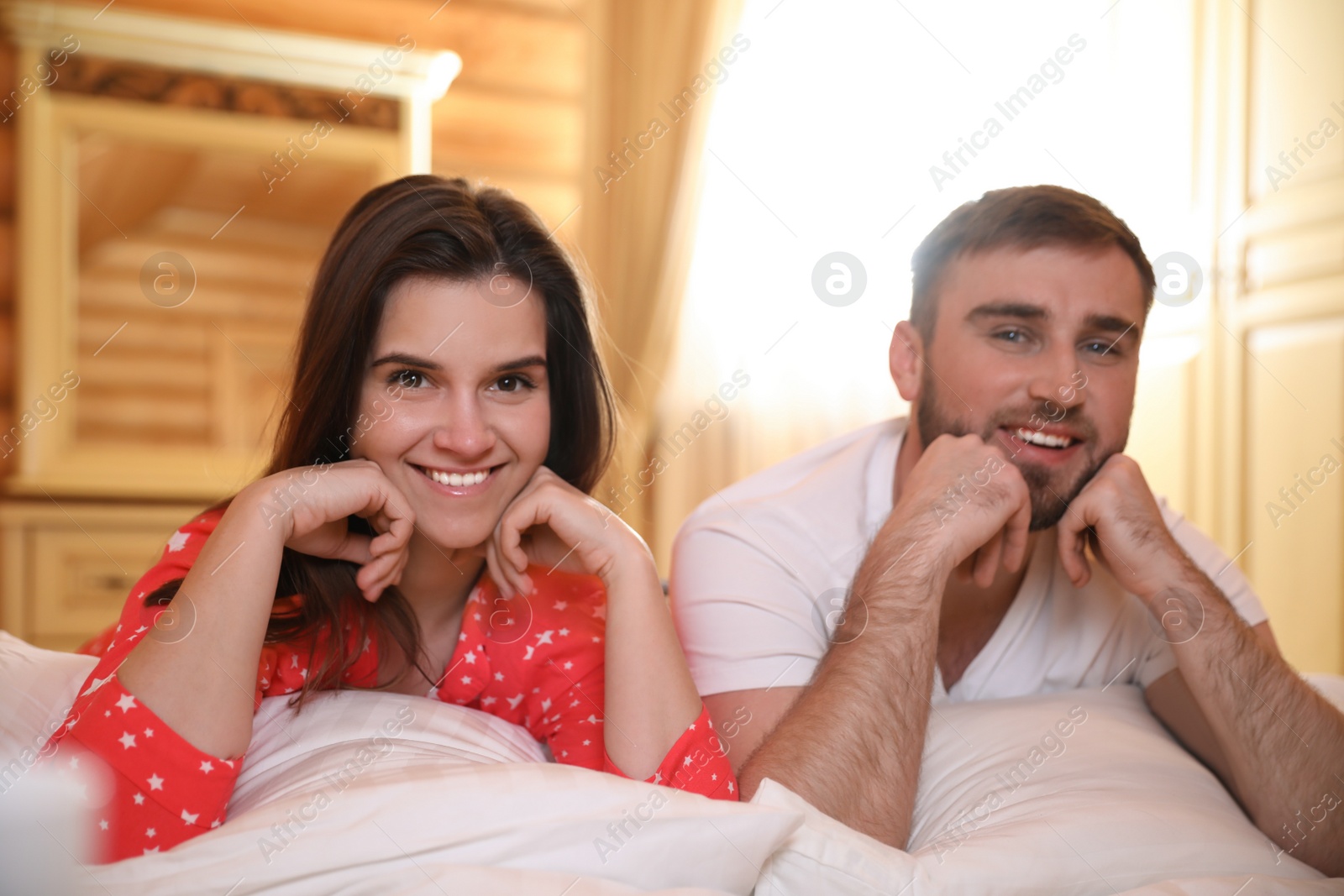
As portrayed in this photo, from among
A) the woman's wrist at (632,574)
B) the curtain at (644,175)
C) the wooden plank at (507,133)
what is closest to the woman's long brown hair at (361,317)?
the woman's wrist at (632,574)

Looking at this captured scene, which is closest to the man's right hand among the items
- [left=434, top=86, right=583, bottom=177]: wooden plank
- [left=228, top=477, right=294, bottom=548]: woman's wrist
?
[left=228, top=477, right=294, bottom=548]: woman's wrist

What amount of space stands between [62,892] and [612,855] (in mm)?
Answer: 391

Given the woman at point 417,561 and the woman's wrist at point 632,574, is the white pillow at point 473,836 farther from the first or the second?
the woman's wrist at point 632,574

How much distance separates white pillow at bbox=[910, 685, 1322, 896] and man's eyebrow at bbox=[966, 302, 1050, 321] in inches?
18.3

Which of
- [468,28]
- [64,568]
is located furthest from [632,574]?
[468,28]

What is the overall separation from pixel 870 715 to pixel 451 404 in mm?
536

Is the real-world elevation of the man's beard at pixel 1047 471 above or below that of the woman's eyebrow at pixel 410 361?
below

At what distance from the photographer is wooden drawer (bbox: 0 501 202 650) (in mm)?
2814

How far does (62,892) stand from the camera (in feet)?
1.49

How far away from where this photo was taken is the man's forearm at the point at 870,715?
3.28ft

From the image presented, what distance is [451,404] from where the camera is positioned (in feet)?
3.63

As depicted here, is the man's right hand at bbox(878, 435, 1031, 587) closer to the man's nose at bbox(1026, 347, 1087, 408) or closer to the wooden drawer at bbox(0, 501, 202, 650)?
the man's nose at bbox(1026, 347, 1087, 408)

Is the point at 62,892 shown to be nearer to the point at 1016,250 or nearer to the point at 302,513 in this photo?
the point at 302,513

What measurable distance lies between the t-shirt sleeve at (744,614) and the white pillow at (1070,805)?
0.56 ft
